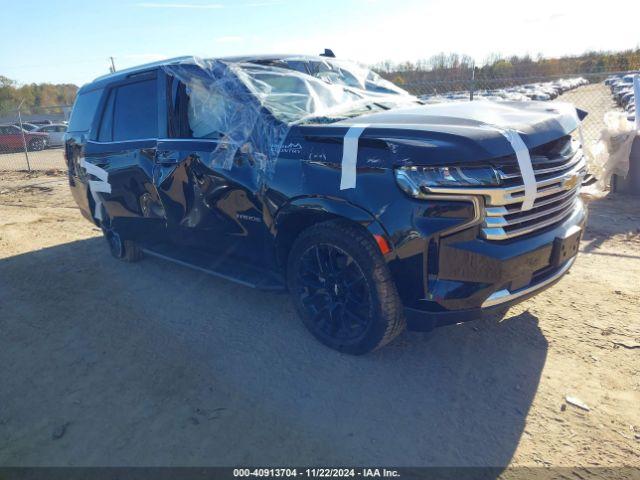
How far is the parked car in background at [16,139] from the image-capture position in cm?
2219

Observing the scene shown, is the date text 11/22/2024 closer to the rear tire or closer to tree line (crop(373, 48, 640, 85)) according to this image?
the rear tire

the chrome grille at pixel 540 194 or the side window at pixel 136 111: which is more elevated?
the side window at pixel 136 111

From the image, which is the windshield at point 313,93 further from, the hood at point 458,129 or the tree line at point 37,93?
the tree line at point 37,93

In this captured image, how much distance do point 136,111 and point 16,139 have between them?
22.1 m

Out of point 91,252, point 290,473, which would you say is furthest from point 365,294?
point 91,252

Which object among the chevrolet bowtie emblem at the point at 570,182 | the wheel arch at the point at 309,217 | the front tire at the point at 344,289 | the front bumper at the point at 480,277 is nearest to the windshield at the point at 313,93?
the wheel arch at the point at 309,217

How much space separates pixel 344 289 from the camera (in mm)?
3020

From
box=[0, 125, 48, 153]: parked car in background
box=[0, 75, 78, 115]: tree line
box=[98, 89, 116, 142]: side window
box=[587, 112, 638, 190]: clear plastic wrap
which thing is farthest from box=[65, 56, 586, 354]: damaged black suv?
box=[0, 75, 78, 115]: tree line

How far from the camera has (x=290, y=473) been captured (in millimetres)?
2223

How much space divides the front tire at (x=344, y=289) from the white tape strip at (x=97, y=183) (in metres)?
2.65

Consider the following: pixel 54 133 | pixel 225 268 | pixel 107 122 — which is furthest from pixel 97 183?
pixel 54 133

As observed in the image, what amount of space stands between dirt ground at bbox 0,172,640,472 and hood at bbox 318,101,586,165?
136cm

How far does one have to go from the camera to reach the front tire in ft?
9.11

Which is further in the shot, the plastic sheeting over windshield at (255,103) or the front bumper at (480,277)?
the plastic sheeting over windshield at (255,103)
